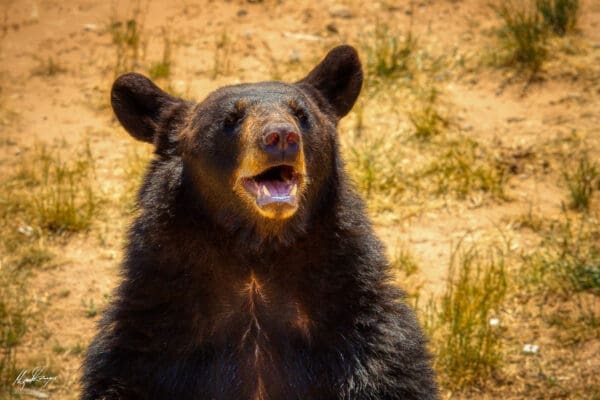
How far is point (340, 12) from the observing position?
31.1 ft

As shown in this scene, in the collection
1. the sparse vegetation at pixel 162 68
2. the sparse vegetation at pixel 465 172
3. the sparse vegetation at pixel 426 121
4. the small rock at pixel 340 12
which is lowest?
the sparse vegetation at pixel 465 172

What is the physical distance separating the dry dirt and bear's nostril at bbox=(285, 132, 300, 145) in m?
2.56

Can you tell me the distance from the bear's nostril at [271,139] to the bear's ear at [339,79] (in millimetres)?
1100

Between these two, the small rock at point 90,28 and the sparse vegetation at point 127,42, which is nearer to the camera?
the sparse vegetation at point 127,42

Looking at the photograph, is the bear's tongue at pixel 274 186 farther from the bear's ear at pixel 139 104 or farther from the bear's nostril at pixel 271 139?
the bear's ear at pixel 139 104

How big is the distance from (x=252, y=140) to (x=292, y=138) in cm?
27

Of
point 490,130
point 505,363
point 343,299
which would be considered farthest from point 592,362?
point 490,130

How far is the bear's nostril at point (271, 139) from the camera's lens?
3.87 m

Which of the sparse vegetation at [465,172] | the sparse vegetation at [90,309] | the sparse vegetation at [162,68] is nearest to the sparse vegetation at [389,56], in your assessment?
the sparse vegetation at [465,172]

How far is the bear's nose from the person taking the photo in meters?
3.87

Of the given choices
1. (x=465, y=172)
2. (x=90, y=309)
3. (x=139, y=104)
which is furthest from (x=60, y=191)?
(x=465, y=172)
